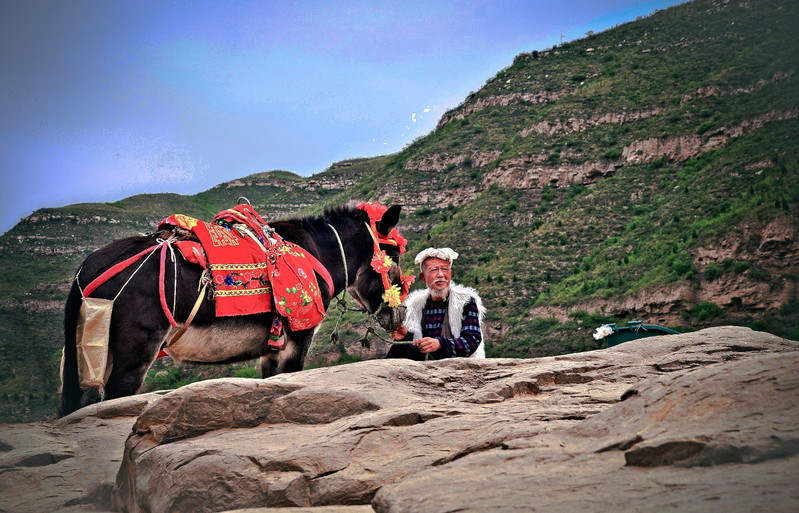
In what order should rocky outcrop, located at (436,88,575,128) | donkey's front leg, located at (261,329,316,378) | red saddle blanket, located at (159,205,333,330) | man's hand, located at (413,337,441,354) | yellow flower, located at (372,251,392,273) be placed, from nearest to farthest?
red saddle blanket, located at (159,205,333,330) → man's hand, located at (413,337,441,354) → donkey's front leg, located at (261,329,316,378) → yellow flower, located at (372,251,392,273) → rocky outcrop, located at (436,88,575,128)

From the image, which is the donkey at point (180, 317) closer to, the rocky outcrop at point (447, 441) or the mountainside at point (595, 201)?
the rocky outcrop at point (447, 441)

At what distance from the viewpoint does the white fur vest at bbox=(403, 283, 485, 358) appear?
664cm

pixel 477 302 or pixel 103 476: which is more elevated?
pixel 477 302

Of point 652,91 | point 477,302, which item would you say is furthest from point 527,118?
point 477,302

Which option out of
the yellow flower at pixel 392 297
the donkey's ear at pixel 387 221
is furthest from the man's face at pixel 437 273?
the donkey's ear at pixel 387 221

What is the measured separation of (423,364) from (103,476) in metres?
2.42

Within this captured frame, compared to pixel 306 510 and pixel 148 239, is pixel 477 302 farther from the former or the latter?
pixel 306 510

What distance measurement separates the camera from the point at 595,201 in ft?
178

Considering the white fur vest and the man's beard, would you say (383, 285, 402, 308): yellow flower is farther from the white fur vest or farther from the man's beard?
the man's beard

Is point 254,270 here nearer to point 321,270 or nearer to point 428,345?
point 321,270

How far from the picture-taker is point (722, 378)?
2.99 metres

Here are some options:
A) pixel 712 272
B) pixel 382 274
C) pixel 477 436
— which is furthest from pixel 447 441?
pixel 712 272

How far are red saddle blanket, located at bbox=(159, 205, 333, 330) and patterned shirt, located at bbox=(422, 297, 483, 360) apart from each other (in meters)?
1.20

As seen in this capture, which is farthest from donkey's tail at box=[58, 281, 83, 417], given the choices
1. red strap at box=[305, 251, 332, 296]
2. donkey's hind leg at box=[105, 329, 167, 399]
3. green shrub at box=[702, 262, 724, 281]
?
green shrub at box=[702, 262, 724, 281]
